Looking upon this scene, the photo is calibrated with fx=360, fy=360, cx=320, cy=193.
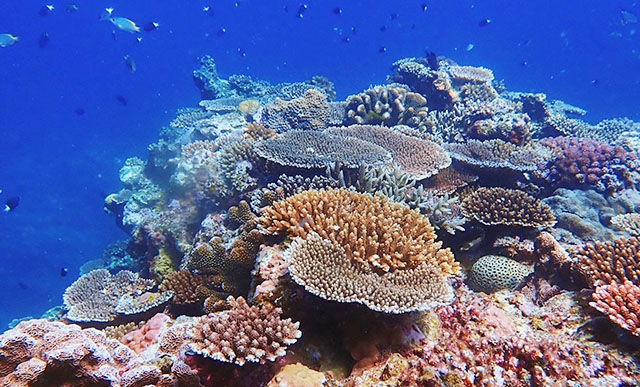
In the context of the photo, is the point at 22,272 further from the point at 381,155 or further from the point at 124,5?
the point at 124,5

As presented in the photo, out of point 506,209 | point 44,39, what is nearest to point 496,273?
point 506,209

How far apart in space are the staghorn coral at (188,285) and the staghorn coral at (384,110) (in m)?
6.22

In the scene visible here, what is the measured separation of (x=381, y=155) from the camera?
21.7ft

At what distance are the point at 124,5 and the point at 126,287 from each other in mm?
136497

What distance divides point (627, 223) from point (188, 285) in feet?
24.9

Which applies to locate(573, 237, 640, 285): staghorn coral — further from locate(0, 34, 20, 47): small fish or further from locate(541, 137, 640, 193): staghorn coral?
locate(0, 34, 20, 47): small fish

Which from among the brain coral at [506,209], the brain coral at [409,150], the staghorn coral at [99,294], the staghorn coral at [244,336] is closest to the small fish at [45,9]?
the staghorn coral at [99,294]

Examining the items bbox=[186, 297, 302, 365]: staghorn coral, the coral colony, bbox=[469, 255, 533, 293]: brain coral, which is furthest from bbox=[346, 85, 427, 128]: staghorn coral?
bbox=[186, 297, 302, 365]: staghorn coral

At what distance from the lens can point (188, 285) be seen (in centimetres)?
521

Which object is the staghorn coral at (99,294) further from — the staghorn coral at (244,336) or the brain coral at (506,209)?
the brain coral at (506,209)

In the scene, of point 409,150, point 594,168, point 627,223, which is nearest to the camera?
point 627,223

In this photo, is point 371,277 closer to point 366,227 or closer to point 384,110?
point 366,227

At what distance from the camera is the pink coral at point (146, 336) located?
417 centimetres

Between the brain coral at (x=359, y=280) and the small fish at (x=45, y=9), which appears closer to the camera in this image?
the brain coral at (x=359, y=280)
